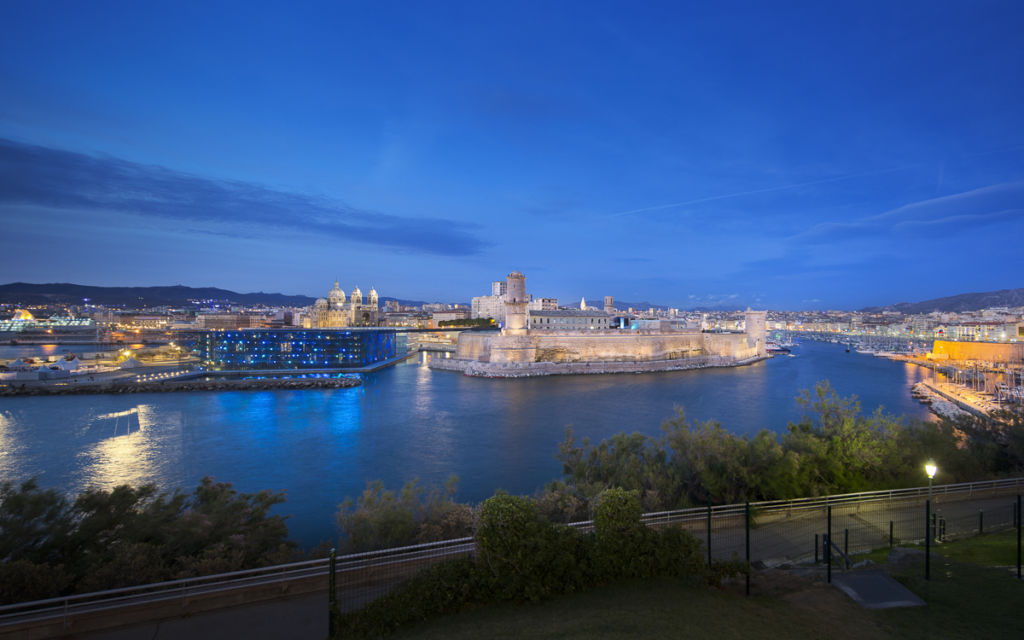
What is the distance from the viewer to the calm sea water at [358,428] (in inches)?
378

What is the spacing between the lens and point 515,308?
2656cm

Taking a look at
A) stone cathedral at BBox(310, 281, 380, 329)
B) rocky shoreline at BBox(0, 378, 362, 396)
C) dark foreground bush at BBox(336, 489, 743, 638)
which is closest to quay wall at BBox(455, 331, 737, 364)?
rocky shoreline at BBox(0, 378, 362, 396)

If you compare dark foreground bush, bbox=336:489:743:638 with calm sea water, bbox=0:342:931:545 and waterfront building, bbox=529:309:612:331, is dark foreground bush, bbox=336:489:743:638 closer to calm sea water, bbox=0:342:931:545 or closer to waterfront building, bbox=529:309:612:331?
calm sea water, bbox=0:342:931:545

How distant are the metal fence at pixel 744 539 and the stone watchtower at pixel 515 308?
70.0 ft

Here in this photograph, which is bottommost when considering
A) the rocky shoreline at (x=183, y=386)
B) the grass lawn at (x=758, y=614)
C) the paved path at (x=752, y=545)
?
the rocky shoreline at (x=183, y=386)

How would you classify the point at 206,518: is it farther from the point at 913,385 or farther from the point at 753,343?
the point at 753,343

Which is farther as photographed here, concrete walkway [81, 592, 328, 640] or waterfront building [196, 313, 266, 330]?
waterfront building [196, 313, 266, 330]

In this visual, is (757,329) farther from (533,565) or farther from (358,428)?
(533,565)

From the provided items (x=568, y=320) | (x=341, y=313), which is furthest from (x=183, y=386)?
(x=341, y=313)

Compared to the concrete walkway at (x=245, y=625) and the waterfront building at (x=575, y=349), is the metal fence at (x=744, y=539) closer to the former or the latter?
the concrete walkway at (x=245, y=625)

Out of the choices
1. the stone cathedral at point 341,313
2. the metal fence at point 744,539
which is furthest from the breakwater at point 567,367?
the stone cathedral at point 341,313

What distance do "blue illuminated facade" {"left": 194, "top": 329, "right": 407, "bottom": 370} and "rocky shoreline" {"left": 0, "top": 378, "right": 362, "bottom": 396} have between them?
11.2 feet

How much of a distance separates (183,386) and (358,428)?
1034 cm

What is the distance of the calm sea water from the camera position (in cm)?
959
